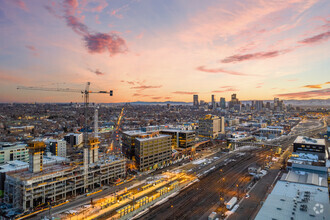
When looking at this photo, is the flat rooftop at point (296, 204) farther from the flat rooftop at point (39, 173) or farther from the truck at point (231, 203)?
the flat rooftop at point (39, 173)

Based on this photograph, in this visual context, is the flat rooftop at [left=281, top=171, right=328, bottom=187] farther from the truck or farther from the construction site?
the construction site

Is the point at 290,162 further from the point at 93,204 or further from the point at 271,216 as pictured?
the point at 93,204

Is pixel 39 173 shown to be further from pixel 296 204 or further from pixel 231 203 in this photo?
pixel 296 204

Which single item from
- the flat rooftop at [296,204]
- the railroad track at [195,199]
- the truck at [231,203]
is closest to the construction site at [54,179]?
the railroad track at [195,199]

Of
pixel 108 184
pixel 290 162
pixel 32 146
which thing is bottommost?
pixel 108 184

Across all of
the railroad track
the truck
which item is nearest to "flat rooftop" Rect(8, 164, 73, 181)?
the railroad track

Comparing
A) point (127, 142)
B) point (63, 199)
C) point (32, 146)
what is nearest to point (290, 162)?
point (127, 142)

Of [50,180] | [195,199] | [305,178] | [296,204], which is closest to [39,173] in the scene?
[50,180]
